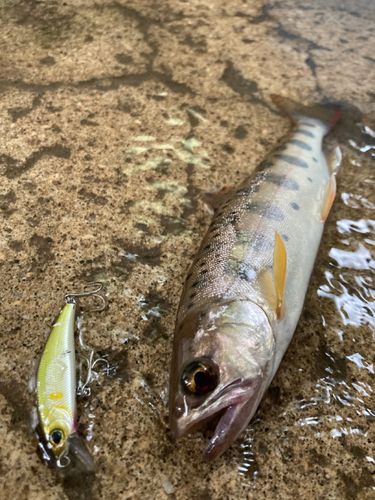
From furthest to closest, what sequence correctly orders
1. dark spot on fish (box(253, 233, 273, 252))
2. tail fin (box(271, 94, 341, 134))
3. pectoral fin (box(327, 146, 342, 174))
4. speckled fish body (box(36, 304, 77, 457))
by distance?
tail fin (box(271, 94, 341, 134)) < pectoral fin (box(327, 146, 342, 174)) < dark spot on fish (box(253, 233, 273, 252)) < speckled fish body (box(36, 304, 77, 457))

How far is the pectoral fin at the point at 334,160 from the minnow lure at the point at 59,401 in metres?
2.76

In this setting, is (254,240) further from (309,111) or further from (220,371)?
(309,111)

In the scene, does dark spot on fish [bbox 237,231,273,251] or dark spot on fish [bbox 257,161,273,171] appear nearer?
dark spot on fish [bbox 237,231,273,251]

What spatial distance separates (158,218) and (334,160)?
1834 millimetres

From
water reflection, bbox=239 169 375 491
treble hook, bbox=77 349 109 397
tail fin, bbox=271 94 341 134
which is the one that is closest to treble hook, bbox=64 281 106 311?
treble hook, bbox=77 349 109 397

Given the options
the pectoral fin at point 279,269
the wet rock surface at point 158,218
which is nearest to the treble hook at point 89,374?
the wet rock surface at point 158,218

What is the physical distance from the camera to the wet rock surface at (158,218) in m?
1.96

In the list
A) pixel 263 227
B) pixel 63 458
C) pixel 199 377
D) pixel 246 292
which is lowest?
pixel 63 458

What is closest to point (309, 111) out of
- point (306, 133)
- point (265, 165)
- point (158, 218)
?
point (306, 133)

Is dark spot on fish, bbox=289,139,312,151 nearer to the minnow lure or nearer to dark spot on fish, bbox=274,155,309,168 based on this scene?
dark spot on fish, bbox=274,155,309,168

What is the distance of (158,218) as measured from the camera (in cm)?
302

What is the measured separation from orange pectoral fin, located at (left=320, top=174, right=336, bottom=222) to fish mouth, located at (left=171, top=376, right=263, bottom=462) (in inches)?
66.5

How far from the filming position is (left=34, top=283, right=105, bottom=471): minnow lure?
1.88 metres

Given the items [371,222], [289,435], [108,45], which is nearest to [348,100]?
[371,222]
